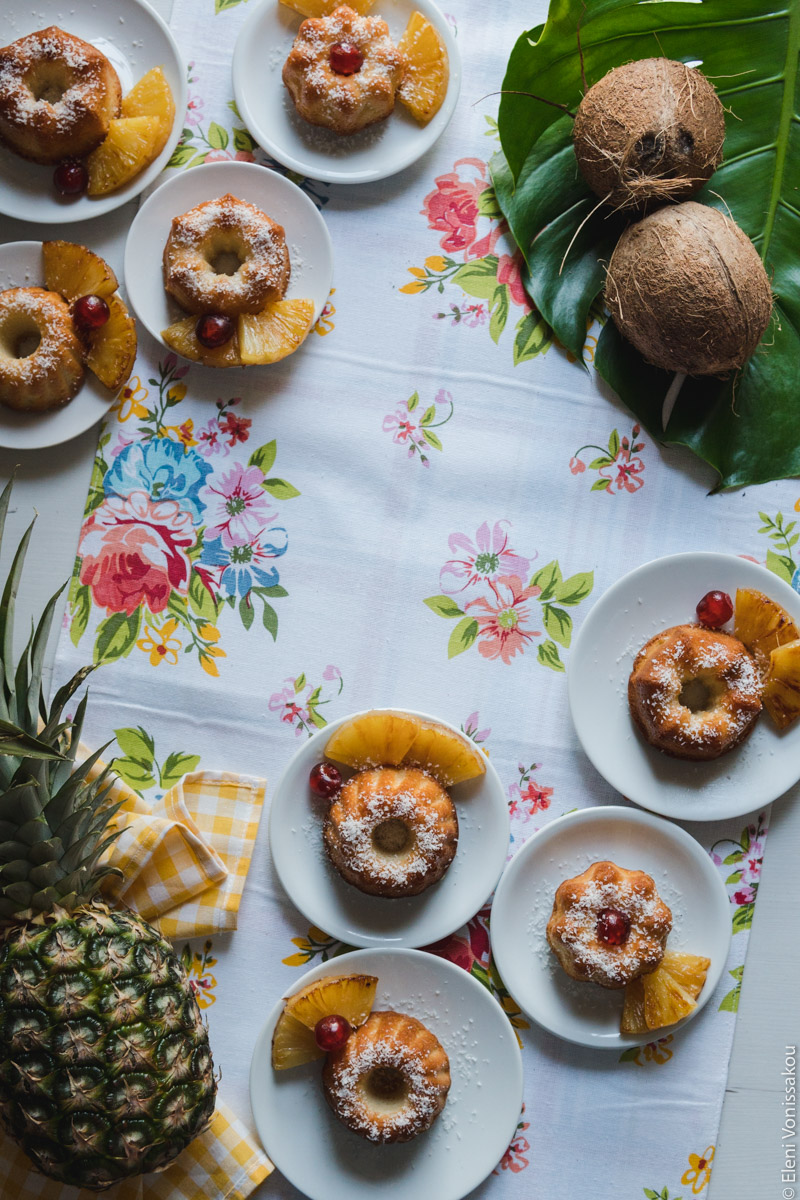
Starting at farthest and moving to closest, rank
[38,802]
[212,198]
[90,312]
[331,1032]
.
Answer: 1. [212,198]
2. [90,312]
3. [331,1032]
4. [38,802]

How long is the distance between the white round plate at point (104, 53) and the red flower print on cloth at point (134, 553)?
0.61 meters

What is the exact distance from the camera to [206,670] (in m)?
1.95

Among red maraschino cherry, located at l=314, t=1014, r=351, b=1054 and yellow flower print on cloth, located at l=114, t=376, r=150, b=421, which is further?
yellow flower print on cloth, located at l=114, t=376, r=150, b=421

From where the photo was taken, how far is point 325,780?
184cm

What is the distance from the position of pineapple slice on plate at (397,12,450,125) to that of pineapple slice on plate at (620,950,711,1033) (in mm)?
1796

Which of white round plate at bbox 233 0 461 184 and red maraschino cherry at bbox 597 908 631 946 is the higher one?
white round plate at bbox 233 0 461 184

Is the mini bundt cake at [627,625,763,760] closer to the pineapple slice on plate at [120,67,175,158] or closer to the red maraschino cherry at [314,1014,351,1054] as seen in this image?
the red maraschino cherry at [314,1014,351,1054]

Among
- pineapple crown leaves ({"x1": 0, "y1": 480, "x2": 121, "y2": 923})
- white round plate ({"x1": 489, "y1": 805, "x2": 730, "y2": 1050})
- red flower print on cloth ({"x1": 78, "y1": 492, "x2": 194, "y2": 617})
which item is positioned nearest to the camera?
pineapple crown leaves ({"x1": 0, "y1": 480, "x2": 121, "y2": 923})

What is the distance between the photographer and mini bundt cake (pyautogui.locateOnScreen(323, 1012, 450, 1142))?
Answer: 1760 mm

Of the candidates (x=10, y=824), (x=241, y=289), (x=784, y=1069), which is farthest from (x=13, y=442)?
(x=784, y=1069)

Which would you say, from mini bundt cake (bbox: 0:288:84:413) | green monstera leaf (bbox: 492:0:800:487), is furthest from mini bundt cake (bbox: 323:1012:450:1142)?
mini bundt cake (bbox: 0:288:84:413)

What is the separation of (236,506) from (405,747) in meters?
0.62

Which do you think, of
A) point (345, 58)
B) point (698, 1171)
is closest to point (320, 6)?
point (345, 58)

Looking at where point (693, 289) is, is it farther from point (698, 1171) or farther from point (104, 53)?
point (698, 1171)
